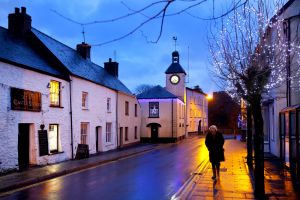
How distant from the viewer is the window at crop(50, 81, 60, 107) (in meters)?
22.6

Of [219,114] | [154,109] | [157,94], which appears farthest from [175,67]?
[219,114]

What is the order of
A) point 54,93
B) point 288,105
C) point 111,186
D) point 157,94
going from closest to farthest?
1. point 111,186
2. point 288,105
3. point 54,93
4. point 157,94

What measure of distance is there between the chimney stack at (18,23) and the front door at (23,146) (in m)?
6.98

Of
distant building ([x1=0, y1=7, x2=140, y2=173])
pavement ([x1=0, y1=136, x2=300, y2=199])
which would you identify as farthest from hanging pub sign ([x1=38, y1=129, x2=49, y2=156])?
pavement ([x1=0, y1=136, x2=300, y2=199])

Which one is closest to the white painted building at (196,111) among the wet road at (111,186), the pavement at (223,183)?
the pavement at (223,183)

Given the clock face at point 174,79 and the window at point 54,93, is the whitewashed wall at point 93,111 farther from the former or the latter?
the clock face at point 174,79

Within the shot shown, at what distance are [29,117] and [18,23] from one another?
25.1 feet

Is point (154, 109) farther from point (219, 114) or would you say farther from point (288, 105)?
point (219, 114)

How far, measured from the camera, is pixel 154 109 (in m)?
53.2

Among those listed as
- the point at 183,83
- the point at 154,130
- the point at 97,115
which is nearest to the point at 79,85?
the point at 97,115

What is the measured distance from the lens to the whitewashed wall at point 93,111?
84.3ft

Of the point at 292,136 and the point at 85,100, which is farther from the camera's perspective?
the point at 85,100

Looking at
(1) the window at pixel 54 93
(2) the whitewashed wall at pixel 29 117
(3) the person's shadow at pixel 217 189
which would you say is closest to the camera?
(3) the person's shadow at pixel 217 189

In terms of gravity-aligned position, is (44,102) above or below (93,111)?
above
